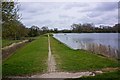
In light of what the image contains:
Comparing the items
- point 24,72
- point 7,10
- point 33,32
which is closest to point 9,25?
point 7,10

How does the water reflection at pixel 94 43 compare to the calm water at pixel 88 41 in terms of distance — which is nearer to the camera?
the water reflection at pixel 94 43

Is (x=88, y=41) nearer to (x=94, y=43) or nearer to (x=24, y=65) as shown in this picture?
(x=94, y=43)

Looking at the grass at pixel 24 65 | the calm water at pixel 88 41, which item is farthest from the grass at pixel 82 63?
the calm water at pixel 88 41

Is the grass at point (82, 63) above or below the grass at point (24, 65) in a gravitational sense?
above

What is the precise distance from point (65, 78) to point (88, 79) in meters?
1.67

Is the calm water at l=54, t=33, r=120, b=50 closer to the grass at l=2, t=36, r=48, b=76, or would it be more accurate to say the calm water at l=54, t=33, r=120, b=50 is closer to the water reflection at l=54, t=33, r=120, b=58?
the water reflection at l=54, t=33, r=120, b=58

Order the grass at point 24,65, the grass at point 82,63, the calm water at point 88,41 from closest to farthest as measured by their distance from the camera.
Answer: the grass at point 24,65
the grass at point 82,63
the calm water at point 88,41

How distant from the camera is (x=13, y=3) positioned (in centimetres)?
2025

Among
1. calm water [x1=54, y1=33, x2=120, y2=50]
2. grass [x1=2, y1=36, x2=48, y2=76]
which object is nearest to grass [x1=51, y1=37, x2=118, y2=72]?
grass [x1=2, y1=36, x2=48, y2=76]

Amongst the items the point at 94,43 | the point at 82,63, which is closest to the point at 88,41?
the point at 94,43

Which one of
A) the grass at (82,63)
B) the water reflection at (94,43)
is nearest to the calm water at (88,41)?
the water reflection at (94,43)

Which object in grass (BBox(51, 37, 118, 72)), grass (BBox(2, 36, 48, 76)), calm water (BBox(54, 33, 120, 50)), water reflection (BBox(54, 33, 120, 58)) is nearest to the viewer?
grass (BBox(2, 36, 48, 76))

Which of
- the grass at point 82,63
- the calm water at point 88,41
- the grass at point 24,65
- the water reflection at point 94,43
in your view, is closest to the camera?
the grass at point 24,65

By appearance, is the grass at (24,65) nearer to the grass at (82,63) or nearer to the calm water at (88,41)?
the grass at (82,63)
